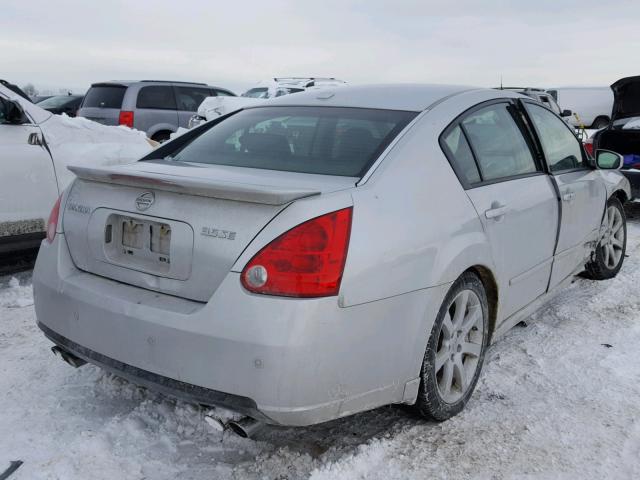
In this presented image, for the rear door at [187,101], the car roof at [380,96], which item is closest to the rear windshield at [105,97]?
the rear door at [187,101]

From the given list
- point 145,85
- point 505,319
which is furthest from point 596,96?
point 505,319

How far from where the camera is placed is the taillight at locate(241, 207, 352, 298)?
7.20 ft

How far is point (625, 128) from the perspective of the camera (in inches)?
324

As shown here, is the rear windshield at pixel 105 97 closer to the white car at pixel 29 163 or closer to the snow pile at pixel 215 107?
the snow pile at pixel 215 107

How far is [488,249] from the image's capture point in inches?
116

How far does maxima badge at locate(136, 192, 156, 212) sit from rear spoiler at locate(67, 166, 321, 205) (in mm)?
32

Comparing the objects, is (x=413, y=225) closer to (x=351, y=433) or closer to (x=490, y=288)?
(x=490, y=288)

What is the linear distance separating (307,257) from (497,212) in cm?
124

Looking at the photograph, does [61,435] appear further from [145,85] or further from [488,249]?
[145,85]

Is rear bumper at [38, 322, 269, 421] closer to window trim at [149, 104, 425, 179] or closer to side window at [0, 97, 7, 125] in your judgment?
window trim at [149, 104, 425, 179]

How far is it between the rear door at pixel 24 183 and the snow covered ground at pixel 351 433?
4.95ft

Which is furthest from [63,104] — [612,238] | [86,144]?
[612,238]

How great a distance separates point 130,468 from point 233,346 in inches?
29.6

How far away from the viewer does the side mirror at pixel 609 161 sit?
15.5 feet
